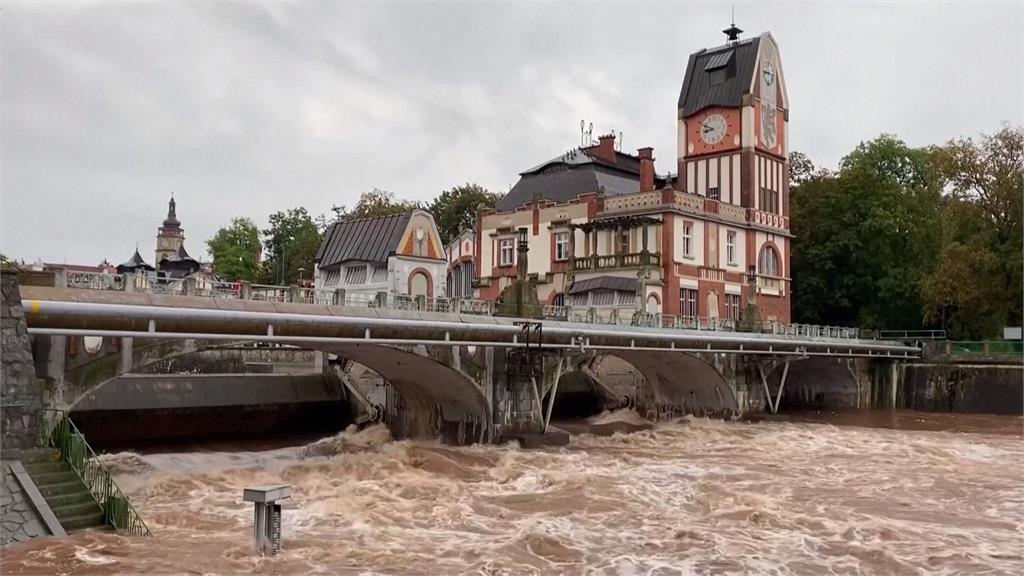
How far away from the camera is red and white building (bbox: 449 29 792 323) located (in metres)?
51.7

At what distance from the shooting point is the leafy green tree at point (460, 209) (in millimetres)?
81938

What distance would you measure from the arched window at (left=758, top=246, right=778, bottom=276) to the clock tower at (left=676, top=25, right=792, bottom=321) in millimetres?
59

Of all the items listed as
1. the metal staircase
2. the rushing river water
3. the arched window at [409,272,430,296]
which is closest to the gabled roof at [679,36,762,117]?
the arched window at [409,272,430,296]

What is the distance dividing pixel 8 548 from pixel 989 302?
167ft

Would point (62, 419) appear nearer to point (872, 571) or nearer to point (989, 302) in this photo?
point (872, 571)

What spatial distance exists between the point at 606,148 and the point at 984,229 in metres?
23.0

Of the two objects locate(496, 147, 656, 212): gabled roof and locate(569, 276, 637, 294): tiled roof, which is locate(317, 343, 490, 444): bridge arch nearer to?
locate(569, 276, 637, 294): tiled roof

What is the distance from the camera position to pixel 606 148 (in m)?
63.2

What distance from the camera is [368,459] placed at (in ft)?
92.7

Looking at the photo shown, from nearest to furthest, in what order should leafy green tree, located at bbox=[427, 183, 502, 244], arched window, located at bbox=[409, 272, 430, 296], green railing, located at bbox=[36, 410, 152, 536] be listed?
1. green railing, located at bbox=[36, 410, 152, 536]
2. arched window, located at bbox=[409, 272, 430, 296]
3. leafy green tree, located at bbox=[427, 183, 502, 244]

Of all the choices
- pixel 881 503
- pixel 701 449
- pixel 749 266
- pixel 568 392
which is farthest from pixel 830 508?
pixel 749 266

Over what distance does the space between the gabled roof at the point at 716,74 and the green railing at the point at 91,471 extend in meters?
44.0

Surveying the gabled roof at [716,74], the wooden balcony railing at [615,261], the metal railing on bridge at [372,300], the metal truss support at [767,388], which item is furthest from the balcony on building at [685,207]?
the metal truss support at [767,388]

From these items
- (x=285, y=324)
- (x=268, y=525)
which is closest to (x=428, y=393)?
(x=285, y=324)
